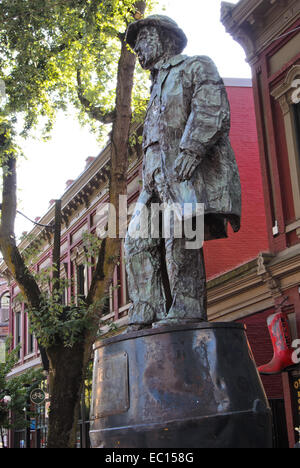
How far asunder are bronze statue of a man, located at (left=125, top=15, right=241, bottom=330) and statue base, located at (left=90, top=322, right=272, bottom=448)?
0.83 feet

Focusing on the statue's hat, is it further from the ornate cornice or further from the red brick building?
the ornate cornice

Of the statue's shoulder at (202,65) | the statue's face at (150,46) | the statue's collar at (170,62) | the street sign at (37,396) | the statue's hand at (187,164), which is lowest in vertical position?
the street sign at (37,396)

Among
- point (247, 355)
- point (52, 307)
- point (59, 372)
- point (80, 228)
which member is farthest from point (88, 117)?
point (247, 355)

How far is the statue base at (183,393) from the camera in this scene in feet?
12.6

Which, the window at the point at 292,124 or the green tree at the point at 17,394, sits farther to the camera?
the green tree at the point at 17,394

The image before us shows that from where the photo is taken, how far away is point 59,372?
1208 cm

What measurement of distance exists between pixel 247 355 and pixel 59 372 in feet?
27.2

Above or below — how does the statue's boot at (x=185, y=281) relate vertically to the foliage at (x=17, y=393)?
below

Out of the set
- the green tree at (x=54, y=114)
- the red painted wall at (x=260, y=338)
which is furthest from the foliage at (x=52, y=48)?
the red painted wall at (x=260, y=338)

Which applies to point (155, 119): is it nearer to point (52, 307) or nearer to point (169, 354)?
point (169, 354)

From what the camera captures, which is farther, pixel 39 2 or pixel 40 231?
pixel 40 231

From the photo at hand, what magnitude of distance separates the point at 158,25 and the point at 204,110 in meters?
0.96

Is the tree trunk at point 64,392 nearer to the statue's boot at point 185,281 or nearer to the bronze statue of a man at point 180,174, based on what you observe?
the bronze statue of a man at point 180,174

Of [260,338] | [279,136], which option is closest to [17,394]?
[260,338]
